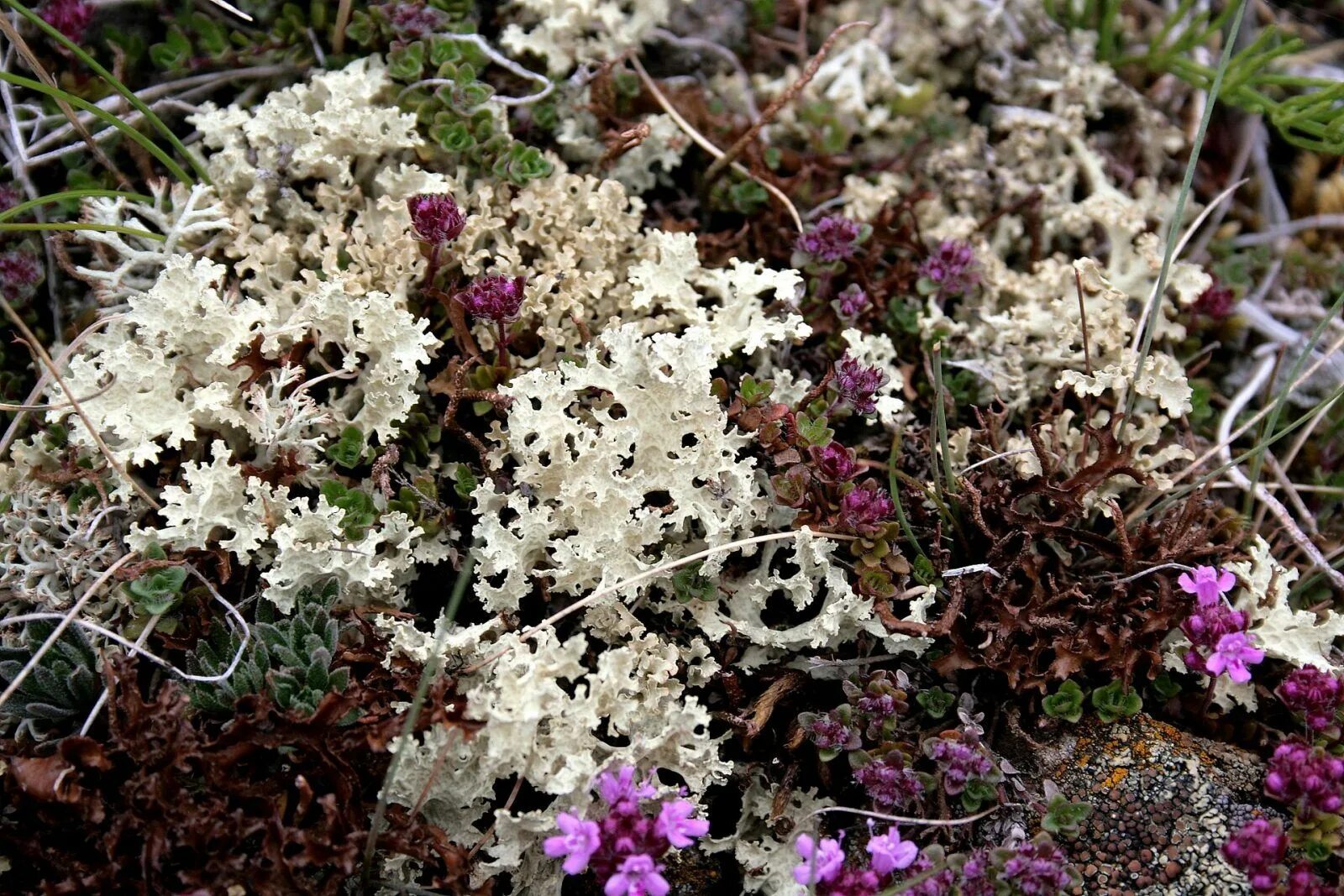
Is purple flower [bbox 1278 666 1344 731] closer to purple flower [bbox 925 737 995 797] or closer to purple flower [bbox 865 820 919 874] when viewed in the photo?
purple flower [bbox 925 737 995 797]

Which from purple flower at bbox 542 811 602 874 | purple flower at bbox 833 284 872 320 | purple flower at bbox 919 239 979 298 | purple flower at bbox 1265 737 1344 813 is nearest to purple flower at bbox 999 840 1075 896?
purple flower at bbox 1265 737 1344 813

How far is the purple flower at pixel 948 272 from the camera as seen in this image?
330cm

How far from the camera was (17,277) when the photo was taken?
3.12 m

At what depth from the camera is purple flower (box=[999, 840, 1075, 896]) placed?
2.35m

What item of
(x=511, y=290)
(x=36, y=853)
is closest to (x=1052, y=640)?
(x=511, y=290)

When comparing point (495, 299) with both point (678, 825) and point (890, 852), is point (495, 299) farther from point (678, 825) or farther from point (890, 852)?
point (890, 852)

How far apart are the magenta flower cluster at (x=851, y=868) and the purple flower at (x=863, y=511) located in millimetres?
717

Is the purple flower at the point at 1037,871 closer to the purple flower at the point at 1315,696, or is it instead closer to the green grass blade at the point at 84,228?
the purple flower at the point at 1315,696

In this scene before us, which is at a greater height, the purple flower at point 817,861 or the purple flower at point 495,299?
the purple flower at point 495,299

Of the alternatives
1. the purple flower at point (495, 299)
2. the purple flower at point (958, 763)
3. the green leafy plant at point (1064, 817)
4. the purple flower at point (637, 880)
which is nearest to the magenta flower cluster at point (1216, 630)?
the green leafy plant at point (1064, 817)

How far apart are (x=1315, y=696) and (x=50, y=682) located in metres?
3.04

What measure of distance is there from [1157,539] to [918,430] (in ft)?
2.34

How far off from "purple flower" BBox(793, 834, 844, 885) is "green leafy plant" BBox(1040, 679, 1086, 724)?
0.68 meters

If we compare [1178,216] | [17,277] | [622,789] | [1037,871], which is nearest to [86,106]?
[17,277]
